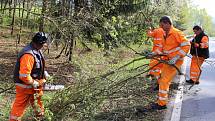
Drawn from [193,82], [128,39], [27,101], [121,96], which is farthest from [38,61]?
[128,39]

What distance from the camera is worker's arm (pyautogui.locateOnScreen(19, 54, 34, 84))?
6.03 m

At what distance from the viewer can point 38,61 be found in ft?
20.8

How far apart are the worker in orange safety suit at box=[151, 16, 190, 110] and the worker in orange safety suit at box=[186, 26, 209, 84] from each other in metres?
2.86

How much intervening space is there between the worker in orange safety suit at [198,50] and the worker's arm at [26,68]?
5.97 m

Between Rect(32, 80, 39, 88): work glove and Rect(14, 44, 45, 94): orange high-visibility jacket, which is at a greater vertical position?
Rect(14, 44, 45, 94): orange high-visibility jacket

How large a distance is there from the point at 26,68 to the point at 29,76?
138 millimetres

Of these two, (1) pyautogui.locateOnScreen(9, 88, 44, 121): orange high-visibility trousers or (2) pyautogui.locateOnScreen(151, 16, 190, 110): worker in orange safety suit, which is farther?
(2) pyautogui.locateOnScreen(151, 16, 190, 110): worker in orange safety suit

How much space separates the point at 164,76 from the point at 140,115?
1.04 m

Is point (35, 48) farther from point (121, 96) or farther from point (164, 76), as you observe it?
point (164, 76)

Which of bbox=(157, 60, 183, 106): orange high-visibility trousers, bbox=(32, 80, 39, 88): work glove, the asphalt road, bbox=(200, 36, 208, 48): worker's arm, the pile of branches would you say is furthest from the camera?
bbox=(200, 36, 208, 48): worker's arm

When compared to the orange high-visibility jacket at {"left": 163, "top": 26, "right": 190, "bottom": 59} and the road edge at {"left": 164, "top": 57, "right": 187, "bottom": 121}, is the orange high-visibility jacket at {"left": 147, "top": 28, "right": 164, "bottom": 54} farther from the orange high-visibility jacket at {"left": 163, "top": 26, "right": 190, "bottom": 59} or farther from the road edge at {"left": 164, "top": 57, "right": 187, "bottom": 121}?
the road edge at {"left": 164, "top": 57, "right": 187, "bottom": 121}

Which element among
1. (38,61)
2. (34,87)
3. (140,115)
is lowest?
(140,115)

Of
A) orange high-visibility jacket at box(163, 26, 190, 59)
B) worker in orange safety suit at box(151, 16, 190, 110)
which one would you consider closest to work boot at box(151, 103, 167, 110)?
worker in orange safety suit at box(151, 16, 190, 110)

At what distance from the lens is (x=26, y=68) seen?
603 cm
